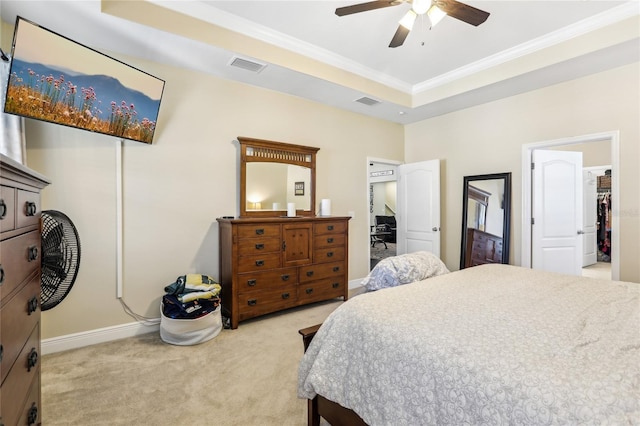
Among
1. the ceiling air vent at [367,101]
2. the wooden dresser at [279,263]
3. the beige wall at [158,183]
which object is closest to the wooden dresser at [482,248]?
the wooden dresser at [279,263]

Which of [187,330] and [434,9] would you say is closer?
[434,9]

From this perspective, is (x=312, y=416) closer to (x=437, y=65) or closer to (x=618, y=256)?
(x=618, y=256)

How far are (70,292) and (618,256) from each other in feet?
17.9

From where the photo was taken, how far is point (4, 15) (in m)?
2.33

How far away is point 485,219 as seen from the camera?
4285 mm

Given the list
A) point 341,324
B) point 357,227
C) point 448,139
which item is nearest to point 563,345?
point 341,324

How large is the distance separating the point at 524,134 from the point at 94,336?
17.6 ft

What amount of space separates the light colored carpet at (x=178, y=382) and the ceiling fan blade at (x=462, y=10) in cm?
288

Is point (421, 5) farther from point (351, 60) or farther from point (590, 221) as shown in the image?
point (590, 221)

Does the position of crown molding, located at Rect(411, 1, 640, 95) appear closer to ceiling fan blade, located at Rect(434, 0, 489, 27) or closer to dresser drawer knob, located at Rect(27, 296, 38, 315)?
ceiling fan blade, located at Rect(434, 0, 489, 27)

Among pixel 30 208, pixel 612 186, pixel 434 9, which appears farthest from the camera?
Answer: pixel 612 186

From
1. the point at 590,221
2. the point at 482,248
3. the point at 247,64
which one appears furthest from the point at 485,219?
the point at 247,64

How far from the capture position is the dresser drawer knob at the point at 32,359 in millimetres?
1219

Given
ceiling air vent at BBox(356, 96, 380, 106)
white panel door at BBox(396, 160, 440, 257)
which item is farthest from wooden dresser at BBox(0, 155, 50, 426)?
white panel door at BBox(396, 160, 440, 257)
